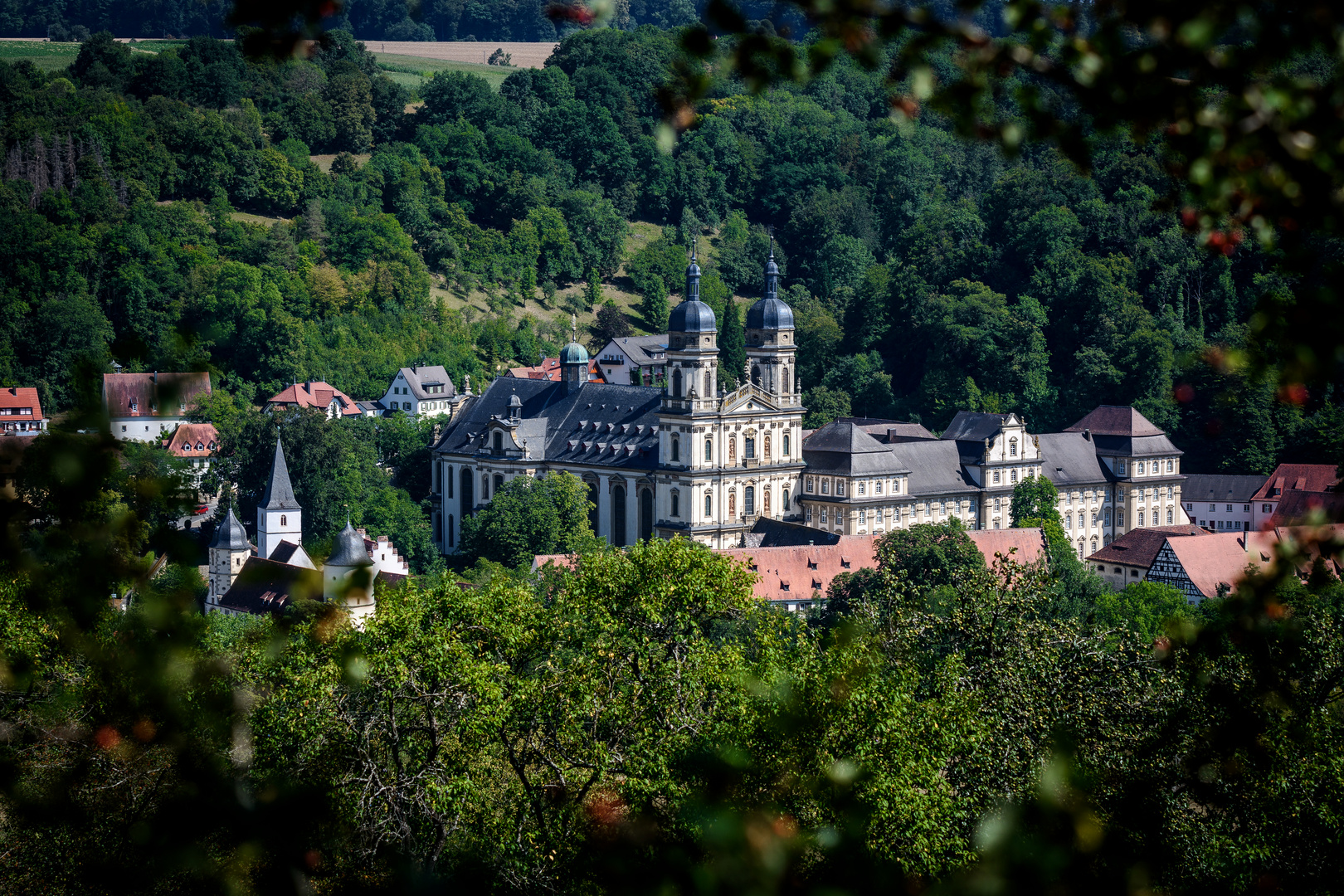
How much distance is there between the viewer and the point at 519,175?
13662 cm

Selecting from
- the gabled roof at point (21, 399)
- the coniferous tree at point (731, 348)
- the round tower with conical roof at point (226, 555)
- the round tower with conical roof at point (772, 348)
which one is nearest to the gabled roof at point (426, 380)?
the coniferous tree at point (731, 348)

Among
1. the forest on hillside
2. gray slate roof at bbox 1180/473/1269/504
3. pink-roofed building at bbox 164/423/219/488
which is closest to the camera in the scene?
pink-roofed building at bbox 164/423/219/488

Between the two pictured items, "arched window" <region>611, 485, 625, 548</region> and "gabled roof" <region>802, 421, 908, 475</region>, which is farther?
"arched window" <region>611, 485, 625, 548</region>

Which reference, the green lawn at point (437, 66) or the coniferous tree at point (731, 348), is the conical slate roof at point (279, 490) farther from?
the green lawn at point (437, 66)

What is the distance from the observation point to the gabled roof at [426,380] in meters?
104

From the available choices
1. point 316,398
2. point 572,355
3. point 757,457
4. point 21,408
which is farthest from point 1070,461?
point 21,408

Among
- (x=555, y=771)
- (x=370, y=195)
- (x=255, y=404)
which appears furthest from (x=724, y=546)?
(x=370, y=195)

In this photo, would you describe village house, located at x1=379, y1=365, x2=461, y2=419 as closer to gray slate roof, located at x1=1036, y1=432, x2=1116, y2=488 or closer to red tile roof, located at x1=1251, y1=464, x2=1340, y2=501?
gray slate roof, located at x1=1036, y1=432, x2=1116, y2=488

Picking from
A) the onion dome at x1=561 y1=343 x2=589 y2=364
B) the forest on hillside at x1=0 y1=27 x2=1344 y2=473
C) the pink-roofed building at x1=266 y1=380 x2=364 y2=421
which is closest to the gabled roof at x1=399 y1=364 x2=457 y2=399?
the forest on hillside at x1=0 y1=27 x2=1344 y2=473

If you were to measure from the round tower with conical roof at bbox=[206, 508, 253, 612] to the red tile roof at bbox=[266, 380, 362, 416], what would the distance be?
2894 cm

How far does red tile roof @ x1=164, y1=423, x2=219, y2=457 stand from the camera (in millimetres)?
84062

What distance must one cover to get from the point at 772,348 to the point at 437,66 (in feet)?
331

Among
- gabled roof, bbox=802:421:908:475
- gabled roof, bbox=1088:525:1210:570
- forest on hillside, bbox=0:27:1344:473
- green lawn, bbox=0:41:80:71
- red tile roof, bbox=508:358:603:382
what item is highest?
green lawn, bbox=0:41:80:71

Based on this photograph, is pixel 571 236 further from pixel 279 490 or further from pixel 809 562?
pixel 809 562
